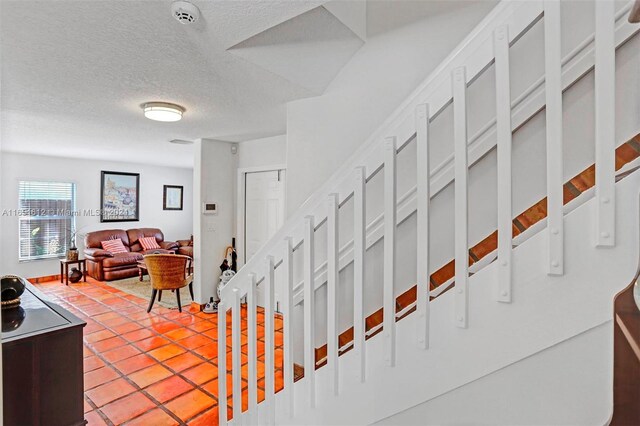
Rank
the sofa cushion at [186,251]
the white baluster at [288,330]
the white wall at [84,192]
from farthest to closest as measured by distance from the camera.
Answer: the sofa cushion at [186,251]
the white wall at [84,192]
the white baluster at [288,330]

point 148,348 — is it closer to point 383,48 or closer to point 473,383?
point 473,383

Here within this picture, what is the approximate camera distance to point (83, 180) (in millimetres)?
6348

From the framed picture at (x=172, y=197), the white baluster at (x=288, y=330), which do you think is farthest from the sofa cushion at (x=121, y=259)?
the white baluster at (x=288, y=330)

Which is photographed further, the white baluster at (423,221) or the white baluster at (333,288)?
the white baluster at (333,288)

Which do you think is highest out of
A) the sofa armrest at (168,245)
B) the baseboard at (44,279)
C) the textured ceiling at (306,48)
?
the textured ceiling at (306,48)

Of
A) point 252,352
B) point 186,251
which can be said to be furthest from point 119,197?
point 252,352

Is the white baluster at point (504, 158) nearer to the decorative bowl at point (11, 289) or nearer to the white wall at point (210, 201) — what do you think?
the decorative bowl at point (11, 289)

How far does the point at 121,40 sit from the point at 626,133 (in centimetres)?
246

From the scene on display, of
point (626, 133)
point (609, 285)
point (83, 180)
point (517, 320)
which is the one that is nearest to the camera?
point (609, 285)

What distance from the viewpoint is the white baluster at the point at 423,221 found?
1.11 m

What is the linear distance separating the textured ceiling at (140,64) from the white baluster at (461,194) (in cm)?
90

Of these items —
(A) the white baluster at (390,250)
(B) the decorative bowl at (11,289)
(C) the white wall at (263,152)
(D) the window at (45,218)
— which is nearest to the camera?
(A) the white baluster at (390,250)

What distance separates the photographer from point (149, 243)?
6969 mm

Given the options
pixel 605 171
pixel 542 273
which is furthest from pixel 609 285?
pixel 605 171
